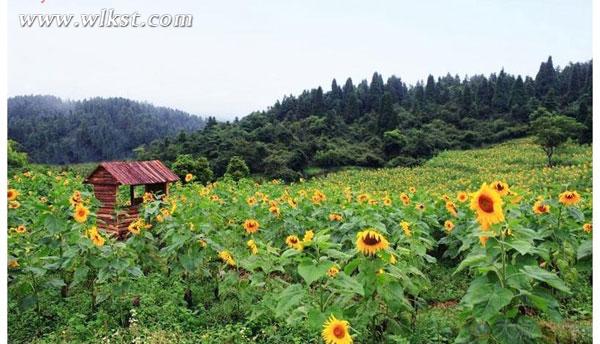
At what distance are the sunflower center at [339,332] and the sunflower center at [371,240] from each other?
49 cm

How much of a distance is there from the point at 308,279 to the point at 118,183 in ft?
18.9

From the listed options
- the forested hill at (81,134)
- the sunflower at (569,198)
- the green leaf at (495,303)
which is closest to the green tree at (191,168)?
the sunflower at (569,198)

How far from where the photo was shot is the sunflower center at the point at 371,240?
266 centimetres

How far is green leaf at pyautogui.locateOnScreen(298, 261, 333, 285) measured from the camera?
8.09 ft

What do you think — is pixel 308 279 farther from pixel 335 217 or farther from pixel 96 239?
pixel 335 217

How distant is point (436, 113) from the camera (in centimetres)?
4175

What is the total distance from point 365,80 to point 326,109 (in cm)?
2406

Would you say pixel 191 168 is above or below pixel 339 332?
below

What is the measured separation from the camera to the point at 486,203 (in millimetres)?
2291

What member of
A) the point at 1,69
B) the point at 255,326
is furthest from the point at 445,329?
the point at 1,69

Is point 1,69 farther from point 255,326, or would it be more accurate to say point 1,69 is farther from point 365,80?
point 365,80

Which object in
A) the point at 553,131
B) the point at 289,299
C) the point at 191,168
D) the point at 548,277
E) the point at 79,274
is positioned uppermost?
the point at 553,131

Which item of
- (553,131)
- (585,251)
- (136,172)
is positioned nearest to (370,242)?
(585,251)

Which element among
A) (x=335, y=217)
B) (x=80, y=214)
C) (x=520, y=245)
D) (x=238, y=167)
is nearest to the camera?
(x=520, y=245)
